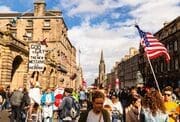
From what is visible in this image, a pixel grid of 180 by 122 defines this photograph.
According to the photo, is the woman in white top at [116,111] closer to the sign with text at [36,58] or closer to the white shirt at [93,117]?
the sign with text at [36,58]

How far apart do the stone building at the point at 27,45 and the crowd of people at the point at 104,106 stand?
3.93m

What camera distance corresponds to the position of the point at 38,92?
56.0 feet

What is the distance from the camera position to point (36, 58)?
45.9 feet

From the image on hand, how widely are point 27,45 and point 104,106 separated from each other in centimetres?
3128

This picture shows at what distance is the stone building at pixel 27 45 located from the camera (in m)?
34.4

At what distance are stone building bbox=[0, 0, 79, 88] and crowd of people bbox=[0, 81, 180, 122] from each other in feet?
12.9

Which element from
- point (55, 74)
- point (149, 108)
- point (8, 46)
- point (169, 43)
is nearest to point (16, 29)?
point (55, 74)

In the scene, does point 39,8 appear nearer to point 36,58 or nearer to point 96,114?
point 36,58

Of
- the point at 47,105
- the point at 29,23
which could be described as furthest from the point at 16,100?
the point at 29,23

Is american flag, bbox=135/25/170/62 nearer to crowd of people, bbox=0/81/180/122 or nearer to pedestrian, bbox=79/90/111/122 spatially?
crowd of people, bbox=0/81/180/122

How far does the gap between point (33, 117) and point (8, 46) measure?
1600 cm

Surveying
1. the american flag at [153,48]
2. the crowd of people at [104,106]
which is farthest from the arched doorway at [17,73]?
the american flag at [153,48]

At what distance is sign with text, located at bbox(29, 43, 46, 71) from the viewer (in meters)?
13.8

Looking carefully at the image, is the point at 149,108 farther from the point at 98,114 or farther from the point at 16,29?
the point at 16,29
